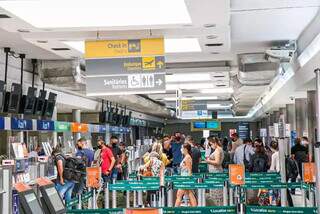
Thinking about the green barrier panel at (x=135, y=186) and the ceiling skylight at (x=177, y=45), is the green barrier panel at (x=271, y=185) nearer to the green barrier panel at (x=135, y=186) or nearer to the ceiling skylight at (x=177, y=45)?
the green barrier panel at (x=135, y=186)

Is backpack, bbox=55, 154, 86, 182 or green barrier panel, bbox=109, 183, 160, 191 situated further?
backpack, bbox=55, 154, 86, 182

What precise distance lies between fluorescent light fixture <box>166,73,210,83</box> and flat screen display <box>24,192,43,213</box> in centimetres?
891

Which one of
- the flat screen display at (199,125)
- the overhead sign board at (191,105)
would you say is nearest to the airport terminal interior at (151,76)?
the overhead sign board at (191,105)

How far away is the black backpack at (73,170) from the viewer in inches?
417

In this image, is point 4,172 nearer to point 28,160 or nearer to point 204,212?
point 204,212

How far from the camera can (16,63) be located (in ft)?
35.5

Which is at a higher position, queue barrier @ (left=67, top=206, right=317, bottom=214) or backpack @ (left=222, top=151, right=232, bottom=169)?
backpack @ (left=222, top=151, right=232, bottom=169)

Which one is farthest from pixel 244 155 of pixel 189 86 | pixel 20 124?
pixel 20 124

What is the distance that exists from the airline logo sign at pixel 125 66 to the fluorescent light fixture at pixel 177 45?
68 centimetres

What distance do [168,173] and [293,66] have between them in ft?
13.7

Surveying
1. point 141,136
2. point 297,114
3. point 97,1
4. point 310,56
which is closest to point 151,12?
point 97,1

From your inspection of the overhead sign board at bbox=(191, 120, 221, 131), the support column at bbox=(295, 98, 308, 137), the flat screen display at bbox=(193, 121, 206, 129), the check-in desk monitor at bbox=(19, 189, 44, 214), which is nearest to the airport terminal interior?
the check-in desk monitor at bbox=(19, 189, 44, 214)

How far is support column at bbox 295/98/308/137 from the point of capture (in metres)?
16.5

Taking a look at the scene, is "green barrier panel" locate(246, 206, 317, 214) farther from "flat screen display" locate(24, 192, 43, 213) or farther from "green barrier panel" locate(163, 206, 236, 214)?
"flat screen display" locate(24, 192, 43, 213)
